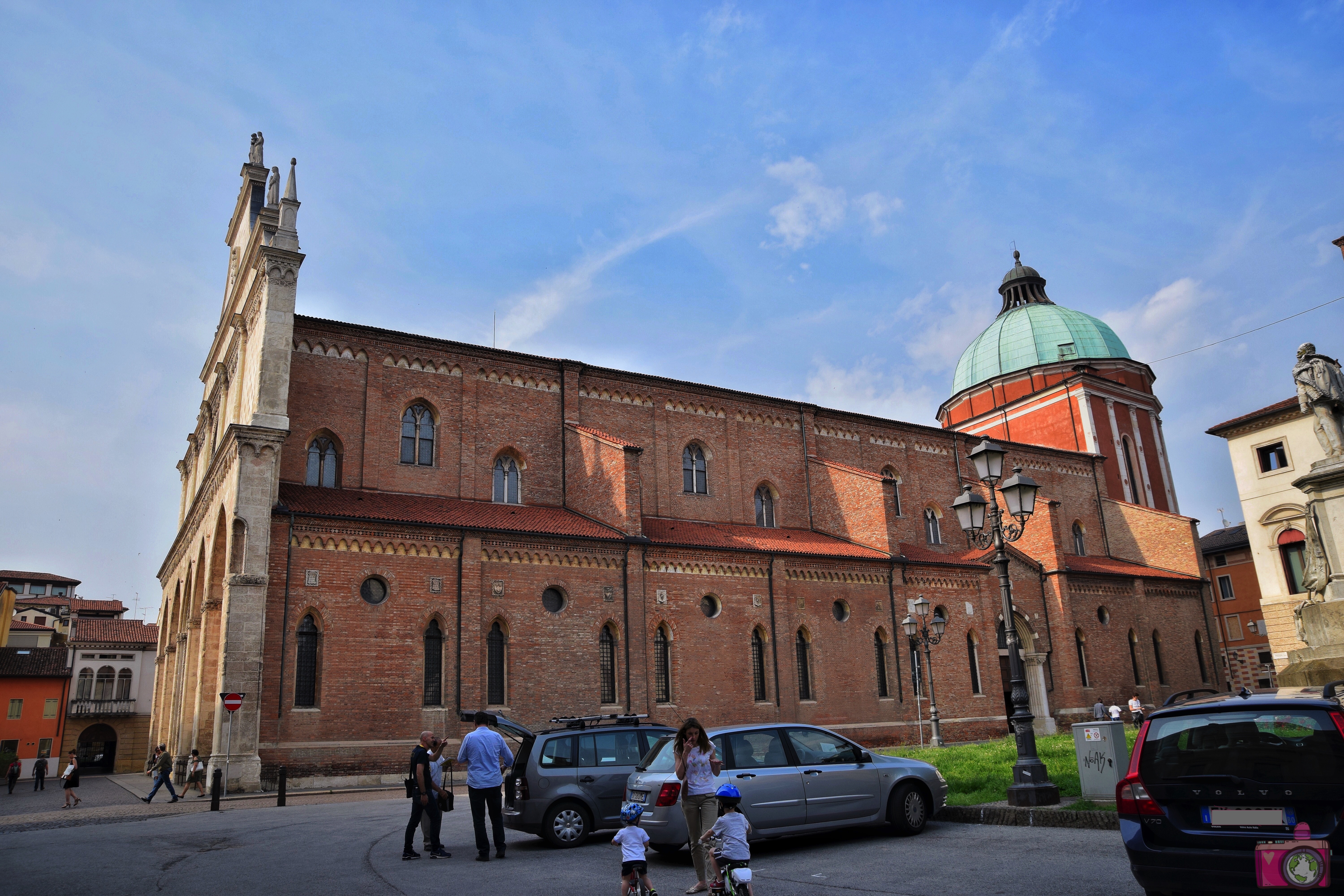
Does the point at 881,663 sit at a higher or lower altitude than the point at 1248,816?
higher

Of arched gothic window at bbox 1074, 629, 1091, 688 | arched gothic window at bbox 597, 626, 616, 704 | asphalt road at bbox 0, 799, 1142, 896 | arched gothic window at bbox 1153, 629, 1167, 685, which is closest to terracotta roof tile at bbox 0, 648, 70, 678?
arched gothic window at bbox 597, 626, 616, 704

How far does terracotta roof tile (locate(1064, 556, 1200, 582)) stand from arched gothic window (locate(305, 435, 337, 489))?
1046 inches

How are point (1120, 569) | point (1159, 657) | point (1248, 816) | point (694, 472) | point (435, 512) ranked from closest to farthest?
point (1248, 816) → point (435, 512) → point (694, 472) → point (1159, 657) → point (1120, 569)

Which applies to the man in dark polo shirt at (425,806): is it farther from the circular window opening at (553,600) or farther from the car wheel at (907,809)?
the circular window opening at (553,600)

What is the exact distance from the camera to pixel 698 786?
27.2 ft

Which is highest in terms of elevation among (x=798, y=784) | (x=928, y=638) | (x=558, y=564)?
(x=558, y=564)

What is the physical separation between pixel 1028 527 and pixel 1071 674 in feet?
19.5

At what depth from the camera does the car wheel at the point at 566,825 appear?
38.9ft

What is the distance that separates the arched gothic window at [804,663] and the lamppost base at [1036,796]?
16.1m

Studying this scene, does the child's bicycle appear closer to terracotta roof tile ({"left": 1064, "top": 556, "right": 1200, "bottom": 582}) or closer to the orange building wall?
terracotta roof tile ({"left": 1064, "top": 556, "right": 1200, "bottom": 582})

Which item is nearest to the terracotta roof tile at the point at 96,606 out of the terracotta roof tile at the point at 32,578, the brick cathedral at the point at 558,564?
the terracotta roof tile at the point at 32,578

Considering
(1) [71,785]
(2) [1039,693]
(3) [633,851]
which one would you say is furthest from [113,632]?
(3) [633,851]

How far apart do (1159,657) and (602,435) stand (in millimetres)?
25559

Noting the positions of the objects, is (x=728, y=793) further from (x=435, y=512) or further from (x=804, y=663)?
(x=804, y=663)
